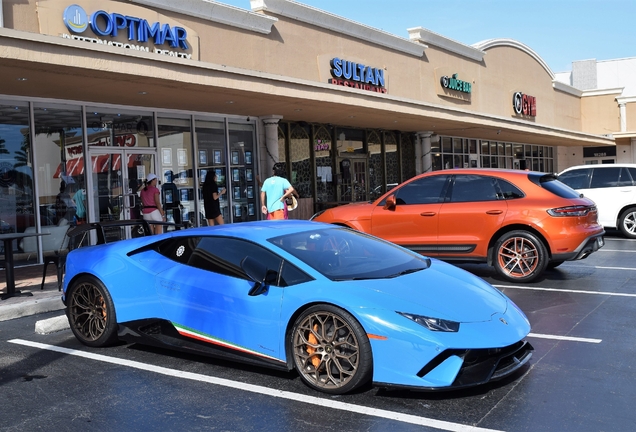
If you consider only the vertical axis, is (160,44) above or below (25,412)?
above

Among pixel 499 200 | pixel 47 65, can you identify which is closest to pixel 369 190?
pixel 499 200

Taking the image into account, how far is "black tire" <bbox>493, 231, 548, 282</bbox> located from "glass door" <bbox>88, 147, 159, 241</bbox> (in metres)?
8.25

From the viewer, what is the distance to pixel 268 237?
5.52m

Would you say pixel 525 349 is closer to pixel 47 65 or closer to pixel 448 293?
pixel 448 293

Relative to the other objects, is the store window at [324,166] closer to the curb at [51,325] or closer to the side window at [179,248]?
the curb at [51,325]

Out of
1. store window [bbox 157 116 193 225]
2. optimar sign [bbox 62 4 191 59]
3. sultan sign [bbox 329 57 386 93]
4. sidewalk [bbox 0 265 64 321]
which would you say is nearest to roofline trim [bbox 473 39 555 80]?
sultan sign [bbox 329 57 386 93]

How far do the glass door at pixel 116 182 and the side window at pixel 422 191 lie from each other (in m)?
6.58

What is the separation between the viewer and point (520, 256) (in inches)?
368

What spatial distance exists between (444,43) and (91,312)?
63.1ft

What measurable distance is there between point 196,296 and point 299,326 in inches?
41.0

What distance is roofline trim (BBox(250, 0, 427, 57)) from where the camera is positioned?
15.8 metres

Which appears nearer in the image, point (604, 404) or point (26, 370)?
point (604, 404)

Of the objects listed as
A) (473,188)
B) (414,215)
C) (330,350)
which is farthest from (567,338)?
(414,215)

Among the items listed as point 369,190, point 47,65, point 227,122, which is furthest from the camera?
point 369,190
